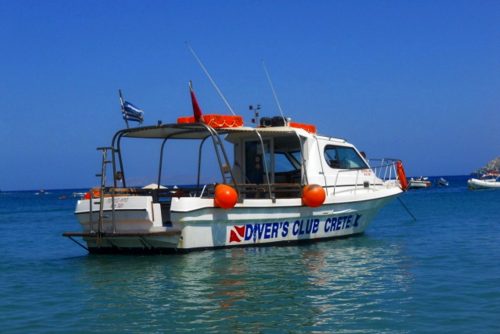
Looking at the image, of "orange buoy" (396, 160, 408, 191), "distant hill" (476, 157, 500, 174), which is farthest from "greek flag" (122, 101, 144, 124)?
"distant hill" (476, 157, 500, 174)

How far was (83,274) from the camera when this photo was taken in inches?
453

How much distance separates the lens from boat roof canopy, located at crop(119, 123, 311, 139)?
13484 millimetres

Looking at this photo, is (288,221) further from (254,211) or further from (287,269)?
(287,269)

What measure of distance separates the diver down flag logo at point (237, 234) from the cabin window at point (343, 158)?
3.27 m

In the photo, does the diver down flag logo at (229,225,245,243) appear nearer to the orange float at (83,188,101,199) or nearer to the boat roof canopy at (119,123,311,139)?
the boat roof canopy at (119,123,311,139)

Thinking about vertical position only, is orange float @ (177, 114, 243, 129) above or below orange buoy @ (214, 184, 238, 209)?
above

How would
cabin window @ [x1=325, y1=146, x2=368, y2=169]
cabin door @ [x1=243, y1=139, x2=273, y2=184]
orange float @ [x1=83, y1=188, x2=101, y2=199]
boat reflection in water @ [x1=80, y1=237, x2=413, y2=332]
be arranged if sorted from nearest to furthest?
boat reflection in water @ [x1=80, y1=237, x2=413, y2=332]
orange float @ [x1=83, y1=188, x2=101, y2=199]
cabin door @ [x1=243, y1=139, x2=273, y2=184]
cabin window @ [x1=325, y1=146, x2=368, y2=169]

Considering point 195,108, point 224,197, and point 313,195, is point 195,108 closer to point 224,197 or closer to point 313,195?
point 224,197

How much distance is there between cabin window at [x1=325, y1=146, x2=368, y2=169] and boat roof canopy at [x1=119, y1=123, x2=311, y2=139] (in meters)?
0.97

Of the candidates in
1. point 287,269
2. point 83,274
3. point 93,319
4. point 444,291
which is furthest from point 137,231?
point 444,291

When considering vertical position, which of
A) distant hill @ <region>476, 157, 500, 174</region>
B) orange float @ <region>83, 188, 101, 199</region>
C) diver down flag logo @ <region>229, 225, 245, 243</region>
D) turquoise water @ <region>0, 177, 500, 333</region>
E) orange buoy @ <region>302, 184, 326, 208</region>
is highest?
distant hill @ <region>476, 157, 500, 174</region>

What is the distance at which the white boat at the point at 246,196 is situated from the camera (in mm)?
12758

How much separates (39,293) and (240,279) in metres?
3.08

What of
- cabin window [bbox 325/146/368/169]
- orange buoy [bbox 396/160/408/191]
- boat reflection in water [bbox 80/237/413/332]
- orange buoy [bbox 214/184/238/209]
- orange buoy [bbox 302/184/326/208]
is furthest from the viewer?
orange buoy [bbox 396/160/408/191]
